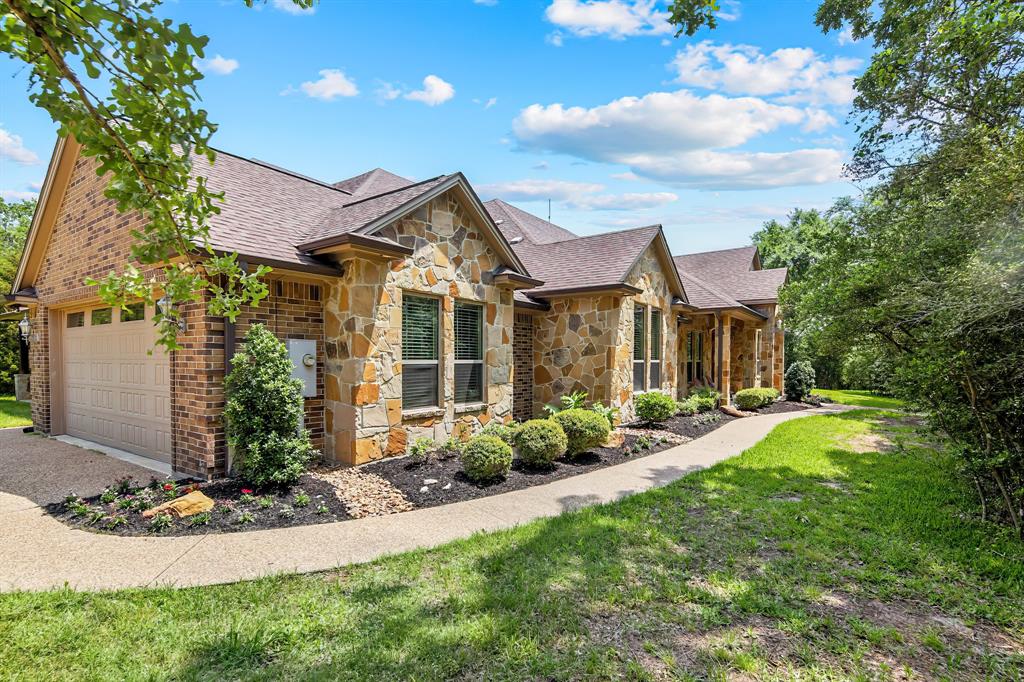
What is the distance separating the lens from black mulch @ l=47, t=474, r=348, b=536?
5176mm

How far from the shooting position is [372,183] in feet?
40.8

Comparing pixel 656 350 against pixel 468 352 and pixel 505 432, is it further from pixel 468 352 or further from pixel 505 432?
pixel 505 432

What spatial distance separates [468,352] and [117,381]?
6.29 m

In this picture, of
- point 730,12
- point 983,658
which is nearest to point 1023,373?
point 983,658

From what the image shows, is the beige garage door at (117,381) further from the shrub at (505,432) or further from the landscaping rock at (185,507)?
the shrub at (505,432)

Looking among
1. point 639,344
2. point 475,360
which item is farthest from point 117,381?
point 639,344

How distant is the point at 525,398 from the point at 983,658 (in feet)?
31.8

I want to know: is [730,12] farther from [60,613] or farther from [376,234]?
[60,613]

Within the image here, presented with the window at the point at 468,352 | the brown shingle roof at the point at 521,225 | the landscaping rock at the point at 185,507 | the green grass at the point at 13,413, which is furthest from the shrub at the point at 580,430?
the green grass at the point at 13,413

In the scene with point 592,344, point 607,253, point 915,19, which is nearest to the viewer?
point 915,19

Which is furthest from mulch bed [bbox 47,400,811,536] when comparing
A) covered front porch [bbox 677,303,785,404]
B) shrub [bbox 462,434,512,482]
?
covered front porch [bbox 677,303,785,404]

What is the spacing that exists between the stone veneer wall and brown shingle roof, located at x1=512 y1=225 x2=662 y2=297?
3.46 metres

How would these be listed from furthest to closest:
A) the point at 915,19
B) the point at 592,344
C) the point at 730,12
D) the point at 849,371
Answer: the point at 592,344
the point at 849,371
the point at 915,19
the point at 730,12

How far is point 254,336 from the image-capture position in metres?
6.45
